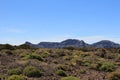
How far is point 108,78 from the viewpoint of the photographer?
22.7m

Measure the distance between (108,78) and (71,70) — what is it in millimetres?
4490

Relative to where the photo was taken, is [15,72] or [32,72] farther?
[32,72]

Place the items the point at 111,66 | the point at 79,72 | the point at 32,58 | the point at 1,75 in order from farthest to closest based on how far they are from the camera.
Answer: the point at 32,58 < the point at 111,66 < the point at 79,72 < the point at 1,75

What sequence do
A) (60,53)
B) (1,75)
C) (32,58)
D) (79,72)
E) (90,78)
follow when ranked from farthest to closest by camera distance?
(60,53)
(32,58)
(79,72)
(90,78)
(1,75)

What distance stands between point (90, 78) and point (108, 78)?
1.30m

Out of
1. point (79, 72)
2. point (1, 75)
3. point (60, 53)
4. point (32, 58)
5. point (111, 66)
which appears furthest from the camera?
point (60, 53)

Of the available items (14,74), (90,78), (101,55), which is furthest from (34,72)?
(101,55)

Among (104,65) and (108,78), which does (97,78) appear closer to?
(108,78)

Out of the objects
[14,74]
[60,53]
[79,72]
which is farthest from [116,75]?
[60,53]

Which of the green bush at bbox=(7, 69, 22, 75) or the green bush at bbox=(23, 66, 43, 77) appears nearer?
the green bush at bbox=(7, 69, 22, 75)

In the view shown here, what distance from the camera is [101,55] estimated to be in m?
43.5

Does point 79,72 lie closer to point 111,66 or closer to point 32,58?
point 111,66

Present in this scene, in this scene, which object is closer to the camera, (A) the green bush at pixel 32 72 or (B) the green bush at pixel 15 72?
(B) the green bush at pixel 15 72

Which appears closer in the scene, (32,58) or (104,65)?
(104,65)
